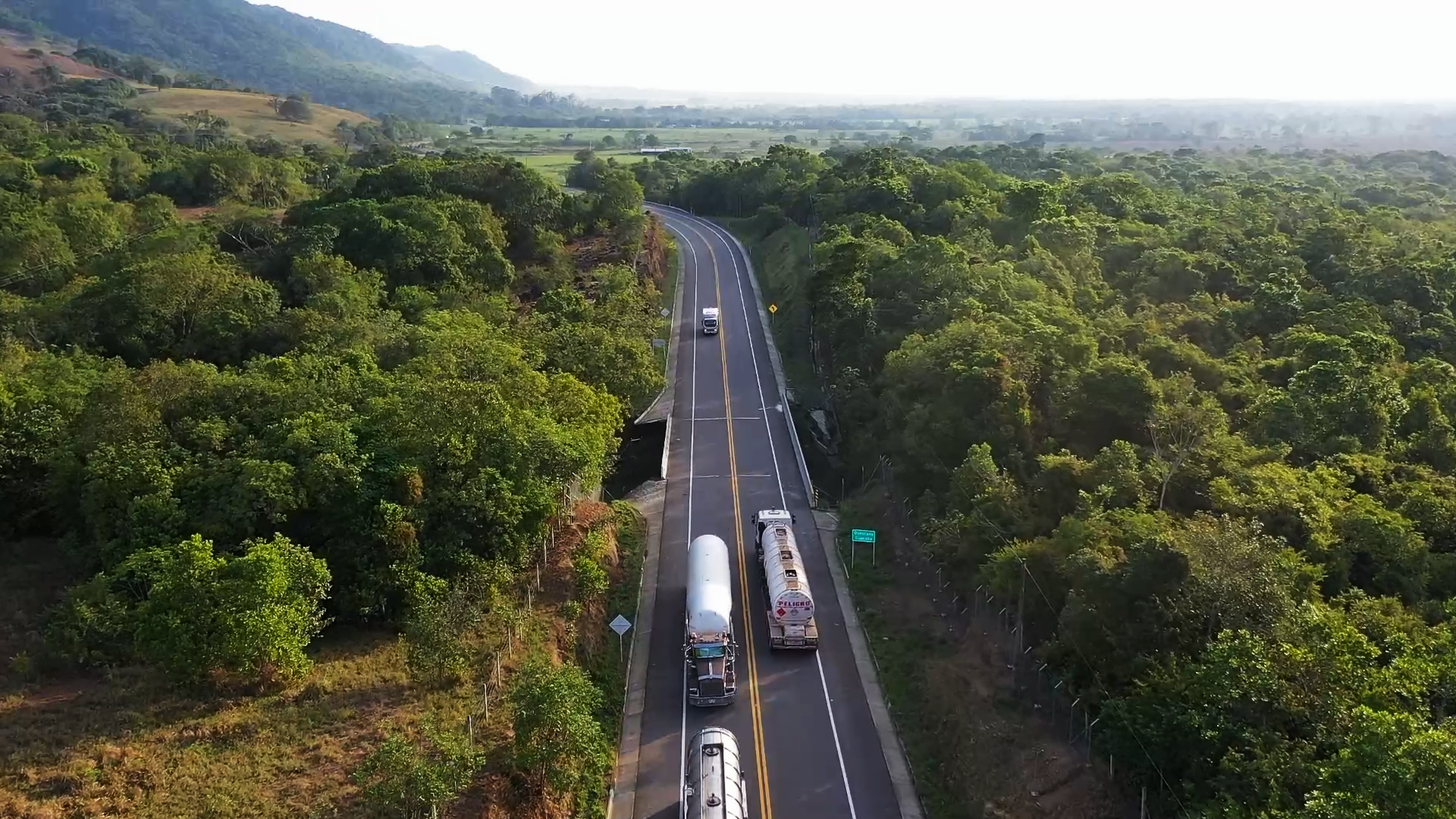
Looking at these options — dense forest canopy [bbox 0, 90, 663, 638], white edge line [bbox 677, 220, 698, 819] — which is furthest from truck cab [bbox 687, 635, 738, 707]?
dense forest canopy [bbox 0, 90, 663, 638]

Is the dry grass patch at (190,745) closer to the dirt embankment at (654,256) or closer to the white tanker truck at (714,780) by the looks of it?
the white tanker truck at (714,780)

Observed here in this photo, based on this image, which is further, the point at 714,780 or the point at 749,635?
the point at 749,635

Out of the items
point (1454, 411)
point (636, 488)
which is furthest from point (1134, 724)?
point (636, 488)

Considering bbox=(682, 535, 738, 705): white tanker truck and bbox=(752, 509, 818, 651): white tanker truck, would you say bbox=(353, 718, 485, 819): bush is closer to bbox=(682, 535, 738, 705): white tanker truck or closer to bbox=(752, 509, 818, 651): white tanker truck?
bbox=(682, 535, 738, 705): white tanker truck

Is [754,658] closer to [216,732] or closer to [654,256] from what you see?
[216,732]

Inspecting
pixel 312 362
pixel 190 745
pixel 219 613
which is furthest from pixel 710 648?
pixel 312 362

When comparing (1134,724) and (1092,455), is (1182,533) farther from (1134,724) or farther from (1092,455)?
(1092,455)
